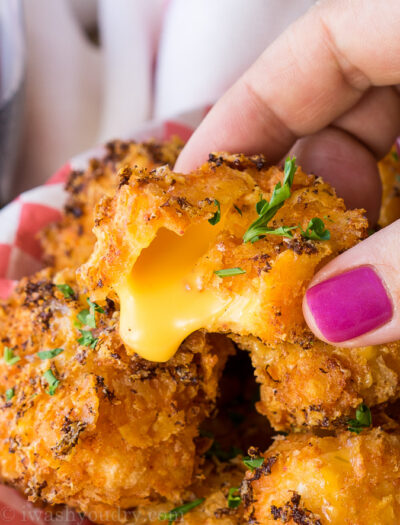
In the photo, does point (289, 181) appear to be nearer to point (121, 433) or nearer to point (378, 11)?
point (378, 11)

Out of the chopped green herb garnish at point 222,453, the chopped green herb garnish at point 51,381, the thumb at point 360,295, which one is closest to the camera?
the thumb at point 360,295

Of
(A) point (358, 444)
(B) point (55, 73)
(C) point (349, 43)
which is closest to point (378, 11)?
(C) point (349, 43)

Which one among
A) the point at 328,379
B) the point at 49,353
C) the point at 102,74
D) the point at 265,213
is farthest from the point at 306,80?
the point at 102,74

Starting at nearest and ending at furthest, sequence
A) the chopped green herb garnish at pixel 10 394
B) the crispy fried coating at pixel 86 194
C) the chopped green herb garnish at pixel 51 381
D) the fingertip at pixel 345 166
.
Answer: the chopped green herb garnish at pixel 51 381 → the chopped green herb garnish at pixel 10 394 → the fingertip at pixel 345 166 → the crispy fried coating at pixel 86 194

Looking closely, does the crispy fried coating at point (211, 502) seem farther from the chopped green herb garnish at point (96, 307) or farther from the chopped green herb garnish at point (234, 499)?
the chopped green herb garnish at point (96, 307)

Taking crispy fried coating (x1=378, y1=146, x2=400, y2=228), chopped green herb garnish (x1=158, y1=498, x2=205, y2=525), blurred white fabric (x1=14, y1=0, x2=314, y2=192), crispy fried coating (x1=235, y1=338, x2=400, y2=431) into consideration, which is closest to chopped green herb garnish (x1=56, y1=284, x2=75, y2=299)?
crispy fried coating (x1=235, y1=338, x2=400, y2=431)

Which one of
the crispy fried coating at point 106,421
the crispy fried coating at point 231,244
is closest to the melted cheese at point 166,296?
the crispy fried coating at point 231,244
